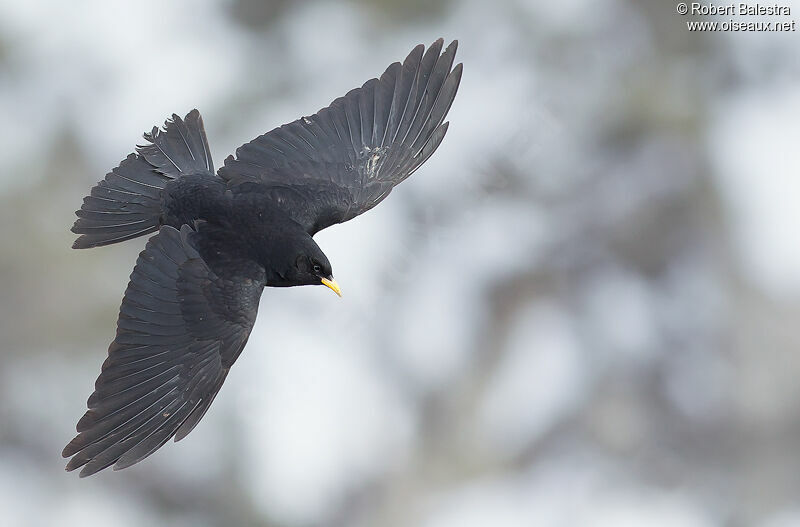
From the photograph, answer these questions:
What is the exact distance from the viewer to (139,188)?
315 inches

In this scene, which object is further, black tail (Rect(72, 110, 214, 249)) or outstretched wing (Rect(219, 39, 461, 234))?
outstretched wing (Rect(219, 39, 461, 234))

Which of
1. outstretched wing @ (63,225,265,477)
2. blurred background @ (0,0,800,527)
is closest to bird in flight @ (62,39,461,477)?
outstretched wing @ (63,225,265,477)

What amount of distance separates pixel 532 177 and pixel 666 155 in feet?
8.78

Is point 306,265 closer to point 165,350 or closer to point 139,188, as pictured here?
point 165,350

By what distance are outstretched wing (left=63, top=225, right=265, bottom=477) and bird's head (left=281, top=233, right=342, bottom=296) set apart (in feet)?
0.77

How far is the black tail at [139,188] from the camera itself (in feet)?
26.0

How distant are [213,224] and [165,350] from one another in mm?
904

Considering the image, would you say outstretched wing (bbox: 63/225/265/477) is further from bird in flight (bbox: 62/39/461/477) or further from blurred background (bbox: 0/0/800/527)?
blurred background (bbox: 0/0/800/527)

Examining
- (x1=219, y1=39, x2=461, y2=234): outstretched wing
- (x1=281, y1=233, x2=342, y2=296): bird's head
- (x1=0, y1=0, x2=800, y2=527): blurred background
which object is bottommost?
(x1=281, y1=233, x2=342, y2=296): bird's head

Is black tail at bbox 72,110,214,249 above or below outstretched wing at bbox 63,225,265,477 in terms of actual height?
above

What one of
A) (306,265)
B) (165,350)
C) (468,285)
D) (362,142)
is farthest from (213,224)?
(468,285)

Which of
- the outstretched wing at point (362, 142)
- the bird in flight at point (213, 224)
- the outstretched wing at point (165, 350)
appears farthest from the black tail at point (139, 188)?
the outstretched wing at point (165, 350)

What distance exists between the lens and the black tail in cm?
792

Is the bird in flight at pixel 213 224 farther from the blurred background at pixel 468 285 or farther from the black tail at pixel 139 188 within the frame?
the blurred background at pixel 468 285
